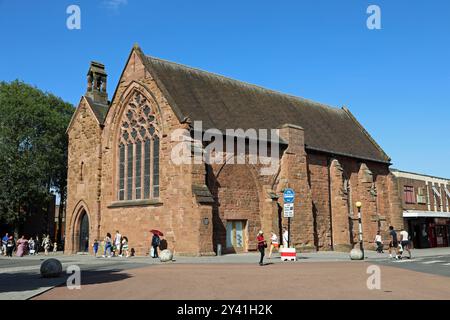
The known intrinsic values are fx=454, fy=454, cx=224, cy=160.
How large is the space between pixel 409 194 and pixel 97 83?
3133 cm

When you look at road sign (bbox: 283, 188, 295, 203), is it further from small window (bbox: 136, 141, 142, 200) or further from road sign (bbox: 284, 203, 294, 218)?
small window (bbox: 136, 141, 142, 200)

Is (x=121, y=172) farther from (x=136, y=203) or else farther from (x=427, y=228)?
(x=427, y=228)

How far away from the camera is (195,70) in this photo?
3228cm

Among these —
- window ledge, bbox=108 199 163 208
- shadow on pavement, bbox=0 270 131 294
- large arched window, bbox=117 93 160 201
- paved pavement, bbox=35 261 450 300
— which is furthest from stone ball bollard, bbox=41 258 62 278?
large arched window, bbox=117 93 160 201

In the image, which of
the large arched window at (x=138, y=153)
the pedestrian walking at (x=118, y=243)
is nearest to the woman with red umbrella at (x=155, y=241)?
the large arched window at (x=138, y=153)

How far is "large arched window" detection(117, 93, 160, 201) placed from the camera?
1089 inches

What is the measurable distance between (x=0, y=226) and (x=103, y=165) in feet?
71.2

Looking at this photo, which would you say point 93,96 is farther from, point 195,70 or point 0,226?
point 0,226

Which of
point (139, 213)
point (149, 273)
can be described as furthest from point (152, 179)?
point (149, 273)

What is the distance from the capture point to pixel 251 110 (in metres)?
32.1

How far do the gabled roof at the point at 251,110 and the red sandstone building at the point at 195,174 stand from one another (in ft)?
0.36

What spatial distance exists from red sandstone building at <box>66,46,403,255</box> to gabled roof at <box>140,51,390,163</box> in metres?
0.11

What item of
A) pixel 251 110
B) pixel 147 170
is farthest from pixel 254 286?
pixel 251 110

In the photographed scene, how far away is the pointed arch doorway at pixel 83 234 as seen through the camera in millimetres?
32406
